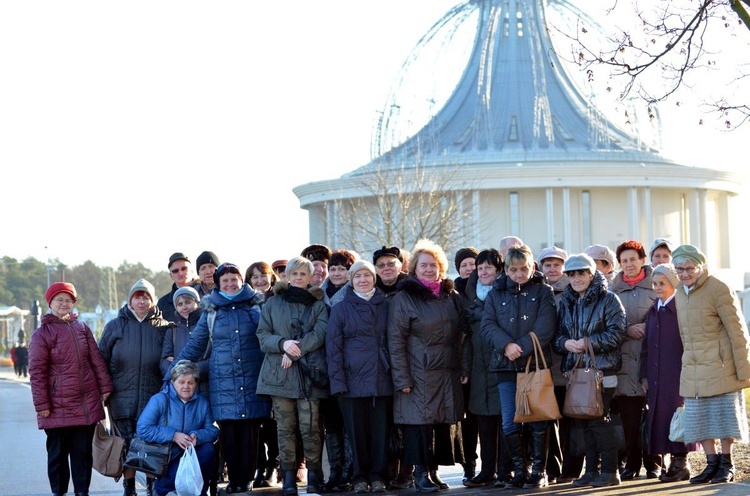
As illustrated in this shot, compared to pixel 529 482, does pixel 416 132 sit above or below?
above

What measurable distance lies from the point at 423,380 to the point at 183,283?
340 cm

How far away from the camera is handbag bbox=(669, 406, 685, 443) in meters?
10.0

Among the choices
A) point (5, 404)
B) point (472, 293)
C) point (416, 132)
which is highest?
point (416, 132)

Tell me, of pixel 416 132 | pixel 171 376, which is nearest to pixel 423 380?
A: pixel 171 376

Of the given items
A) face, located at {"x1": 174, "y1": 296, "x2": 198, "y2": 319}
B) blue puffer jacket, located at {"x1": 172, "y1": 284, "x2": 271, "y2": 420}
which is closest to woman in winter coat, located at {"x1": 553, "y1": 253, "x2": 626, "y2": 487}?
blue puffer jacket, located at {"x1": 172, "y1": 284, "x2": 271, "y2": 420}

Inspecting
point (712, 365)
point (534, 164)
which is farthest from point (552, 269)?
point (534, 164)

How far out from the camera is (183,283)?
497 inches

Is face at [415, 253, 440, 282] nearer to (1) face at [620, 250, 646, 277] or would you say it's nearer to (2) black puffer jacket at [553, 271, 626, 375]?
(2) black puffer jacket at [553, 271, 626, 375]

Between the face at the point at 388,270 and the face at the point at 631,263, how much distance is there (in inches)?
77.1

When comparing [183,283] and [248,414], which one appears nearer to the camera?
[248,414]

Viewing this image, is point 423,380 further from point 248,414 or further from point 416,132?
point 416,132

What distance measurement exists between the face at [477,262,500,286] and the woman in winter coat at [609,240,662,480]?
116 cm

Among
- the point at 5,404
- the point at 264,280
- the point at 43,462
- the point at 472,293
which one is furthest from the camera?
the point at 5,404

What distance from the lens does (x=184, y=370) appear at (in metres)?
10.2
